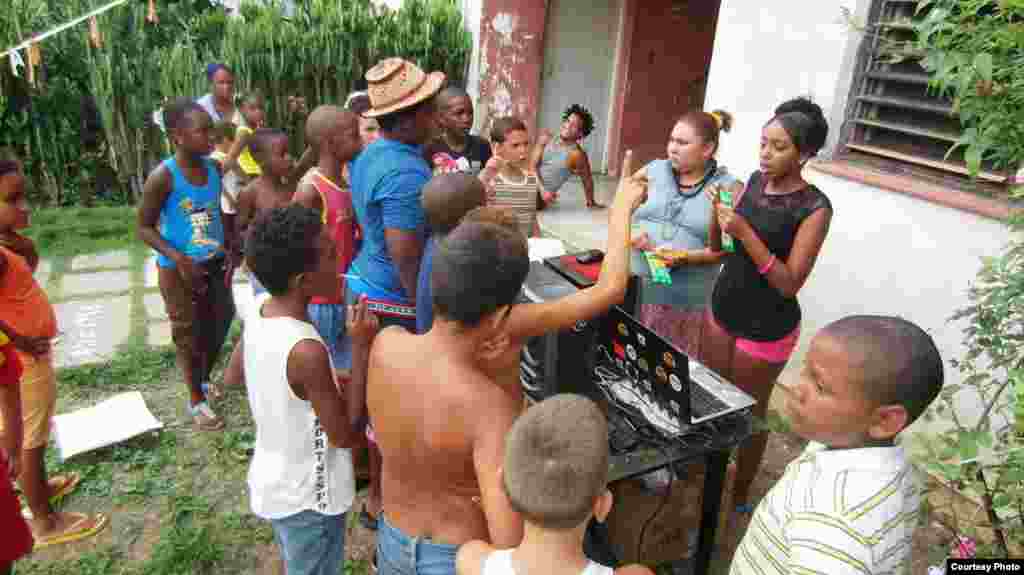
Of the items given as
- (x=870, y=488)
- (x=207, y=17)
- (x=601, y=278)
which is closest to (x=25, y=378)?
(x=601, y=278)

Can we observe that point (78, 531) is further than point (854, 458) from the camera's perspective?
Yes

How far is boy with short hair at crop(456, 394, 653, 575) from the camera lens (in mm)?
Result: 1254

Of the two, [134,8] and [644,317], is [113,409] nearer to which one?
[644,317]

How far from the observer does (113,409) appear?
12.4 ft

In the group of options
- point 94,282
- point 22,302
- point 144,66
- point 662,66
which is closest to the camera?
point 22,302

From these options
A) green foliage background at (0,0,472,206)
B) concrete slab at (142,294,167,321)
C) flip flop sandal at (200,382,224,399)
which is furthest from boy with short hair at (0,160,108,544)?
green foliage background at (0,0,472,206)

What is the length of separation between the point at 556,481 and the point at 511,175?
9.44 ft

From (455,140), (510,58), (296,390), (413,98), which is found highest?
(510,58)

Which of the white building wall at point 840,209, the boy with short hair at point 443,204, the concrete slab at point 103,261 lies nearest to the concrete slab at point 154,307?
the concrete slab at point 103,261

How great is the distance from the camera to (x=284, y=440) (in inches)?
75.9

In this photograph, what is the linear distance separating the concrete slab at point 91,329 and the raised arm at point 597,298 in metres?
3.81

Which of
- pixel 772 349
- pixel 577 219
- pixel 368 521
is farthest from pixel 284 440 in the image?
pixel 577 219

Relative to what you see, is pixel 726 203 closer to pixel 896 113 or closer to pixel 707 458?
pixel 707 458

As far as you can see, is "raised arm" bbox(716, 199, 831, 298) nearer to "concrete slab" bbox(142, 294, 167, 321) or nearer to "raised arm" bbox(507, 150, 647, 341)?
"raised arm" bbox(507, 150, 647, 341)
